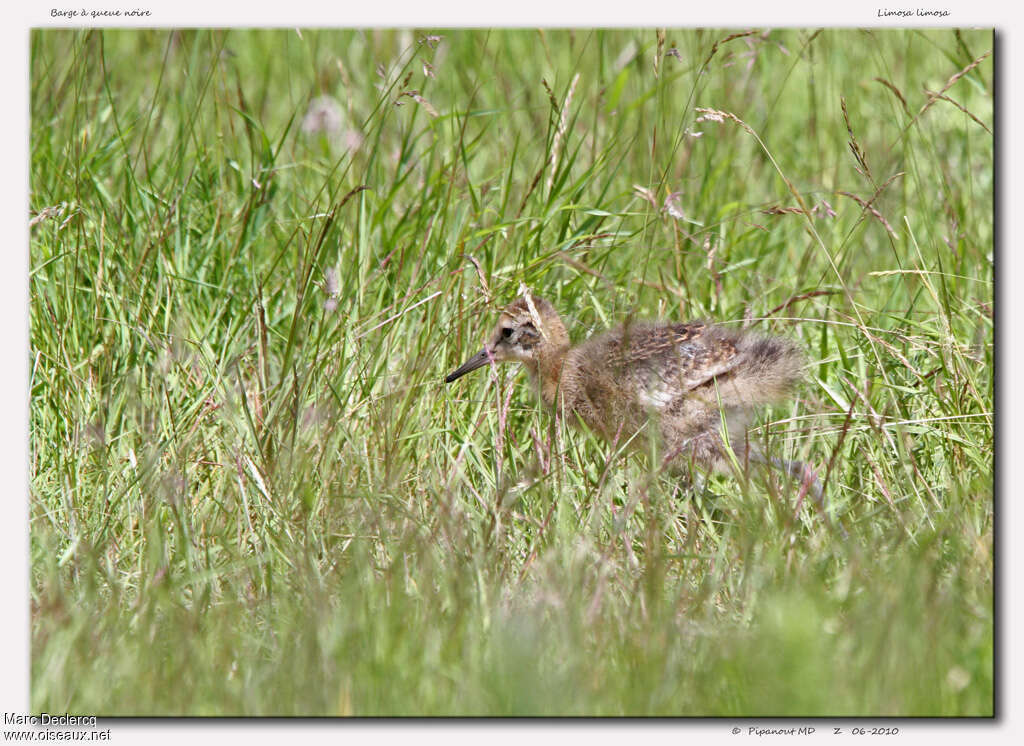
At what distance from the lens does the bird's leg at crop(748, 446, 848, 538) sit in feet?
11.1

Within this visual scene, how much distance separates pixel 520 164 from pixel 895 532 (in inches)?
110

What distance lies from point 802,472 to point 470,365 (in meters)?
1.16

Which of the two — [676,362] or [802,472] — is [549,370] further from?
[802,472]

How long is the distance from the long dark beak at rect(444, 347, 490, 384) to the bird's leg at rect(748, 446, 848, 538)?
0.96m

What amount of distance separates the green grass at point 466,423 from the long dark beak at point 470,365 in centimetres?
6

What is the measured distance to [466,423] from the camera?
410 centimetres

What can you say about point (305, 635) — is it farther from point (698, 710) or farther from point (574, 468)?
point (574, 468)

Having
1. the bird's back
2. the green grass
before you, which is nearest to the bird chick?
the bird's back

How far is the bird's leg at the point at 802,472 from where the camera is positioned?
338 cm

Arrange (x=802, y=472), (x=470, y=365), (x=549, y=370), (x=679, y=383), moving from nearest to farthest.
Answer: (x=802, y=472) → (x=679, y=383) → (x=470, y=365) → (x=549, y=370)

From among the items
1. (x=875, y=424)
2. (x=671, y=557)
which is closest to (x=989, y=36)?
(x=875, y=424)

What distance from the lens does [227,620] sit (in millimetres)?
3055

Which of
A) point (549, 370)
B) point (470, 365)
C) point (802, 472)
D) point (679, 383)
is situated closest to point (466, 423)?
point (470, 365)

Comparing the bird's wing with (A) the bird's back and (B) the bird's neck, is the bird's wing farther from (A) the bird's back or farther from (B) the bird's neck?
Answer: (B) the bird's neck
